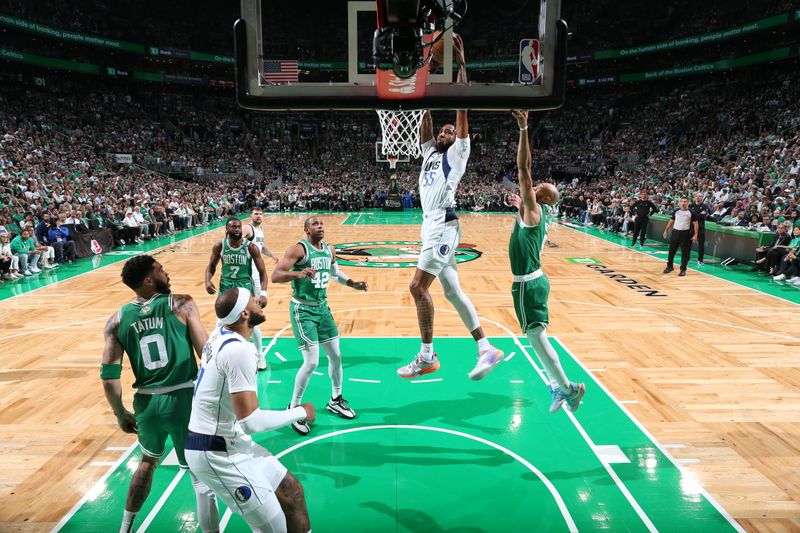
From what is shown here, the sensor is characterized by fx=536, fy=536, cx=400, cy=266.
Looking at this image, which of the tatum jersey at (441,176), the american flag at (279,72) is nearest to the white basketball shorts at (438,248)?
the tatum jersey at (441,176)

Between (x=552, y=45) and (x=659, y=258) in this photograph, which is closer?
(x=552, y=45)

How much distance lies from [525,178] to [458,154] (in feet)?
2.25

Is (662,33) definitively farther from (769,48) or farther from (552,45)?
(552,45)

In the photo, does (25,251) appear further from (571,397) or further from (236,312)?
(571,397)

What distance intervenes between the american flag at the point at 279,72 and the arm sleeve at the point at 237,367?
5.77ft

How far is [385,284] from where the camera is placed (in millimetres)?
11891

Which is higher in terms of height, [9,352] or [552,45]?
[552,45]

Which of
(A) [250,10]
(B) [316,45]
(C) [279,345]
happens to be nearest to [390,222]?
(B) [316,45]

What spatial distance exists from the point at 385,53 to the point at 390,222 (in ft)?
72.8

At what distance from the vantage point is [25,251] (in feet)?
41.4

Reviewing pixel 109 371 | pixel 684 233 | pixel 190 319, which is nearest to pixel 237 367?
pixel 190 319

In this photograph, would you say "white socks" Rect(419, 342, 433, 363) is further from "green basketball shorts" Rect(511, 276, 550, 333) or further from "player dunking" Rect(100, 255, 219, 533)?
"player dunking" Rect(100, 255, 219, 533)

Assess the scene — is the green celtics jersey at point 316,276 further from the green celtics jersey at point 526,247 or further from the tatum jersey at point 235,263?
the green celtics jersey at point 526,247

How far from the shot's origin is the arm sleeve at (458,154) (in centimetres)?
480
